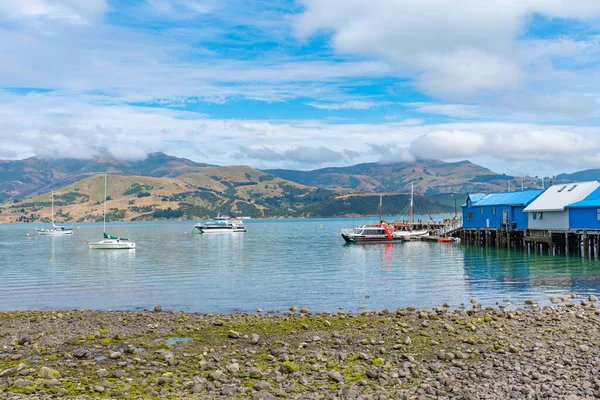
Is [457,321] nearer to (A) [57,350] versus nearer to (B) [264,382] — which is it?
(B) [264,382]

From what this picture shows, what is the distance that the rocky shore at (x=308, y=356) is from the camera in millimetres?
15555

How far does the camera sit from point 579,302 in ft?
107

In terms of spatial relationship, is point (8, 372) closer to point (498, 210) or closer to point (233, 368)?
point (233, 368)

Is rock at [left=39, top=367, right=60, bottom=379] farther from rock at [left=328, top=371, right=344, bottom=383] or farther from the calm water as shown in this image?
the calm water

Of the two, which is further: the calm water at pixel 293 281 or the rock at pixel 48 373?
the calm water at pixel 293 281

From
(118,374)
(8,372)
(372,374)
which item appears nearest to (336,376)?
(372,374)

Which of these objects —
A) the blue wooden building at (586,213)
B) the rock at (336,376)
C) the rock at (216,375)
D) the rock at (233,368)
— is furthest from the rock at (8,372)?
the blue wooden building at (586,213)

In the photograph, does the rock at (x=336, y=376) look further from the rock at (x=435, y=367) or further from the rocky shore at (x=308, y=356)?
the rock at (x=435, y=367)

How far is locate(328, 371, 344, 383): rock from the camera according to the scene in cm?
1639

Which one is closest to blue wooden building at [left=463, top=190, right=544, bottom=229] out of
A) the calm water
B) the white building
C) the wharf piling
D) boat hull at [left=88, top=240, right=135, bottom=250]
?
the wharf piling

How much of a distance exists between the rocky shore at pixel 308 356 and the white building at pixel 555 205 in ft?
144

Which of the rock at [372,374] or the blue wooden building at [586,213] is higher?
the blue wooden building at [586,213]

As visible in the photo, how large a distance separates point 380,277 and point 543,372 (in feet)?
111

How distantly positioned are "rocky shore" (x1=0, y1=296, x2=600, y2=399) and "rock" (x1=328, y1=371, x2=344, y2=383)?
4 centimetres
